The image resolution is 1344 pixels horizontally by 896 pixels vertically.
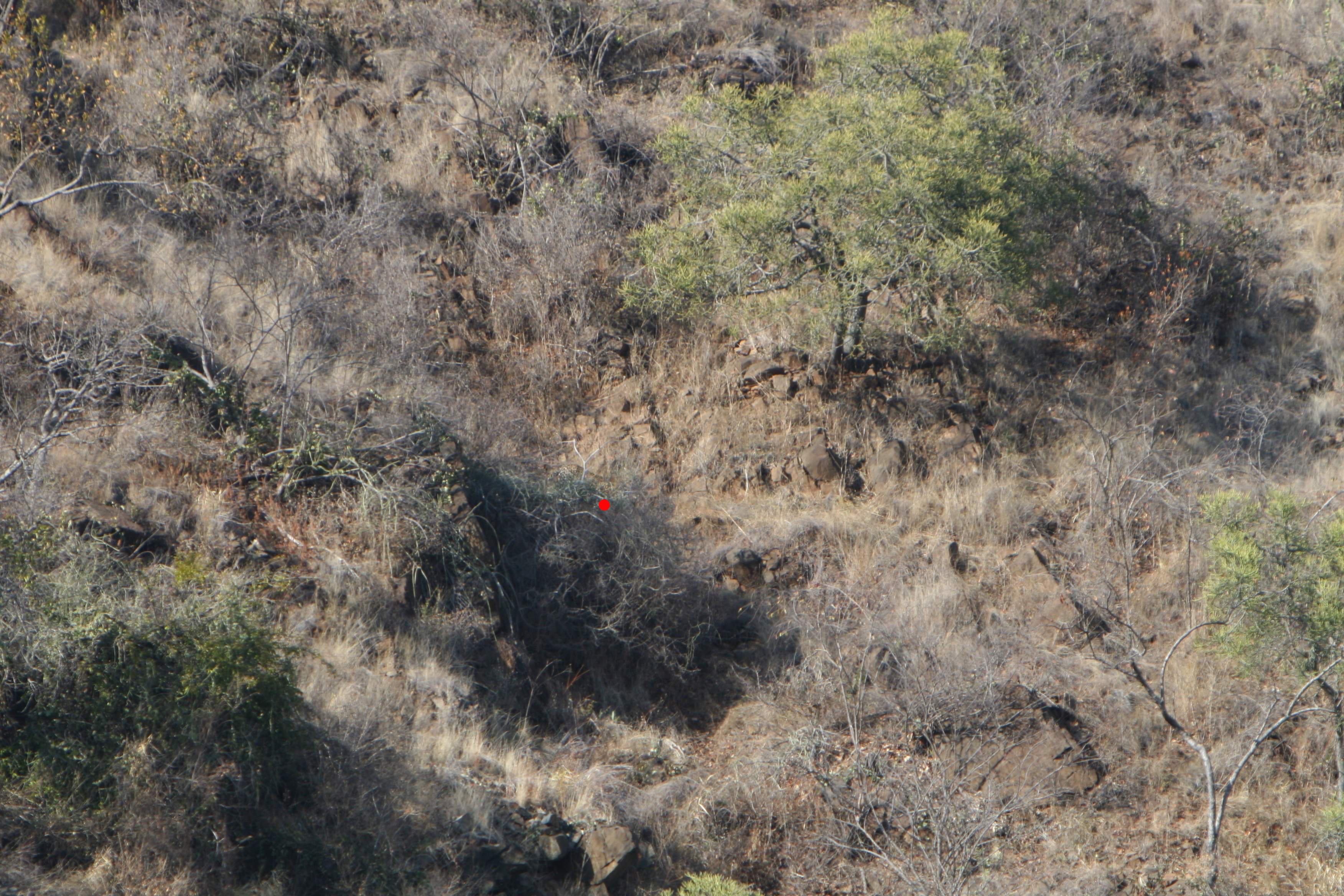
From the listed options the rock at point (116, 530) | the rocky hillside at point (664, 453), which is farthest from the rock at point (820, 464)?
the rock at point (116, 530)

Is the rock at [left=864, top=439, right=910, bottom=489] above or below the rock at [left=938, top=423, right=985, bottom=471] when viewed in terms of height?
below

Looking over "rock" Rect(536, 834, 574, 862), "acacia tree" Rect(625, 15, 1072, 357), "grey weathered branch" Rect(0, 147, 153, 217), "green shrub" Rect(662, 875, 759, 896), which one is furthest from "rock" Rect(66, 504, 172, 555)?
"acacia tree" Rect(625, 15, 1072, 357)

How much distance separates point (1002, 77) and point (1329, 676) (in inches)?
272

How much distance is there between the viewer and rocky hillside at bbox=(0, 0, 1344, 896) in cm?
654

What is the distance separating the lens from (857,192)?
10289mm

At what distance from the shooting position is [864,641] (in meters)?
8.86

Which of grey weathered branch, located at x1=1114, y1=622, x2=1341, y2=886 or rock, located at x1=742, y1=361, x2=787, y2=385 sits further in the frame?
rock, located at x1=742, y1=361, x2=787, y2=385

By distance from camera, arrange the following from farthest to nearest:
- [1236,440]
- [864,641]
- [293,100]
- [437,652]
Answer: [293,100], [1236,440], [864,641], [437,652]

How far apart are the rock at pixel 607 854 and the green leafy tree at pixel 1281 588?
4214 mm

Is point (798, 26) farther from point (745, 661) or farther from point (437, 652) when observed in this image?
point (437, 652)

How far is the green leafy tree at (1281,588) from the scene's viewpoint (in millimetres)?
7234

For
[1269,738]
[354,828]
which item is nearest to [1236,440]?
[1269,738]

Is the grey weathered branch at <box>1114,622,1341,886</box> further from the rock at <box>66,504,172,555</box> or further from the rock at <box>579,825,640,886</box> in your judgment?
the rock at <box>66,504,172,555</box>

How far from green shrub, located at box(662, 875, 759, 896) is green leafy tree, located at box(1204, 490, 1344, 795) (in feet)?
12.4
